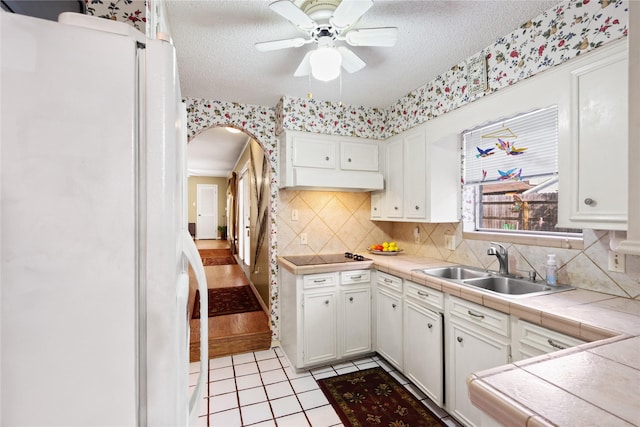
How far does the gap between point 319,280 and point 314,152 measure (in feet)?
4.05

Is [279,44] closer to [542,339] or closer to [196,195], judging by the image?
[542,339]

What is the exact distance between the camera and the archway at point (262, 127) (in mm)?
2988

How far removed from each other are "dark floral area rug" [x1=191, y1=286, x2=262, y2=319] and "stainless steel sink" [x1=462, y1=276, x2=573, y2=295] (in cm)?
267

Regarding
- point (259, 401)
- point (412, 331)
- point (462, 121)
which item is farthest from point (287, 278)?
point (462, 121)

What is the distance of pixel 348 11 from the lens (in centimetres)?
144

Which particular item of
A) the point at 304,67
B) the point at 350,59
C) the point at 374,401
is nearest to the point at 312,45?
the point at 304,67

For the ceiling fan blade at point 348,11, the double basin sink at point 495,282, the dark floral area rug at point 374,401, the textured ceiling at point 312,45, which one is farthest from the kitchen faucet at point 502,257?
the ceiling fan blade at point 348,11

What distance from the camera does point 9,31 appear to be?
0.55m

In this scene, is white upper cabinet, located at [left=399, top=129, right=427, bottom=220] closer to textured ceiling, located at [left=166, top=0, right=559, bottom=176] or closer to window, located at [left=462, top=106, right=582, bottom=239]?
window, located at [left=462, top=106, right=582, bottom=239]

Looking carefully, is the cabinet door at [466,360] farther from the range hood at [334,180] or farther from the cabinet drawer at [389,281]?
the range hood at [334,180]

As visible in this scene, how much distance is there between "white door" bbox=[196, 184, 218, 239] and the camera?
10.7 m

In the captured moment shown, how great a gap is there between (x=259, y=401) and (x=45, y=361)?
1.92 m

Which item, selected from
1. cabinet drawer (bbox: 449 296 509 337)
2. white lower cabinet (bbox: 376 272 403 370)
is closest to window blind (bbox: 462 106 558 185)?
cabinet drawer (bbox: 449 296 509 337)

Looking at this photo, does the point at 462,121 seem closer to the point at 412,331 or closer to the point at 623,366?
the point at 412,331
